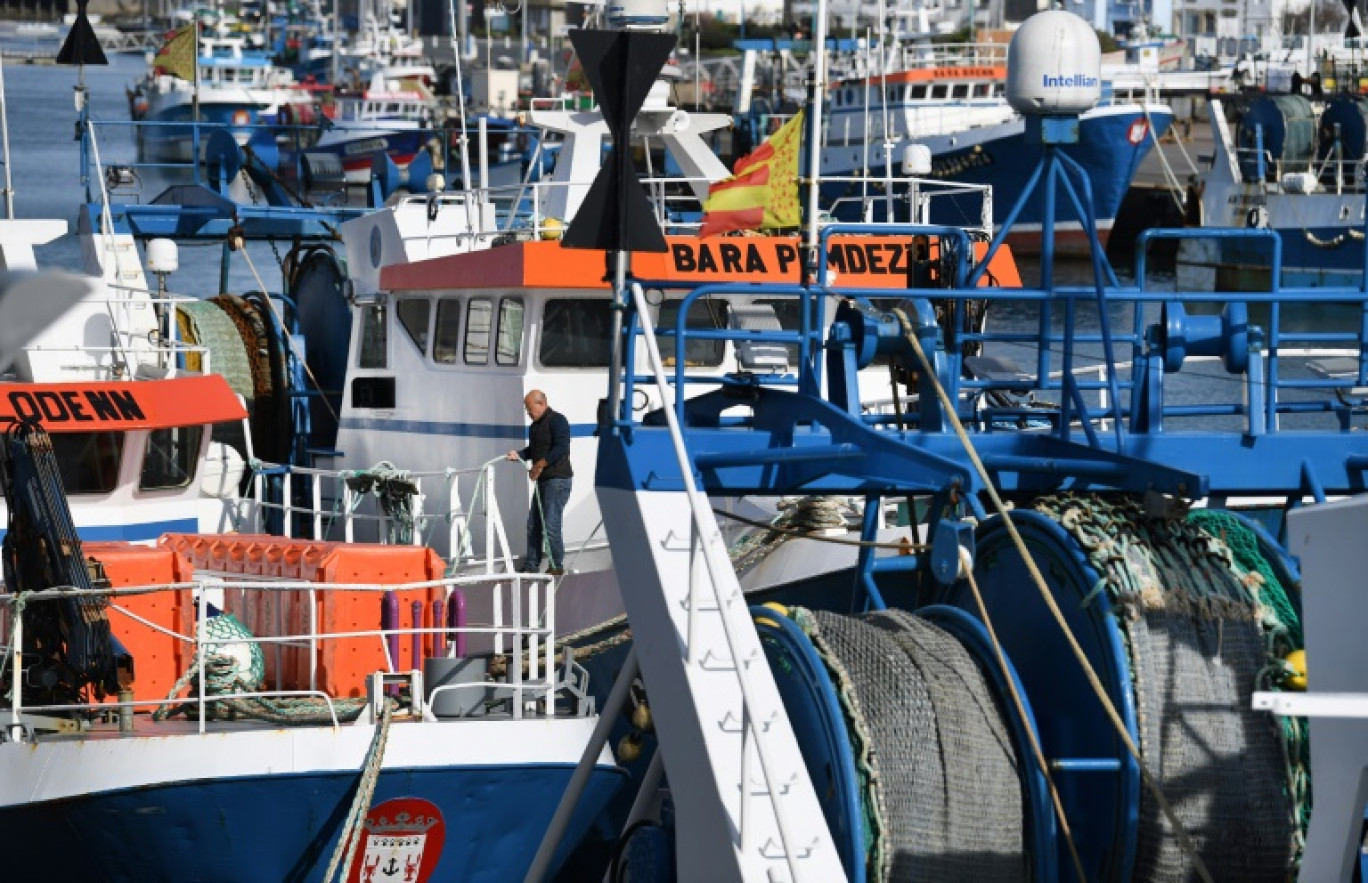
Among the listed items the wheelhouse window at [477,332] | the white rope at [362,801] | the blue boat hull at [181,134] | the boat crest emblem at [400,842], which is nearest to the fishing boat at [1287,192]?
the wheelhouse window at [477,332]

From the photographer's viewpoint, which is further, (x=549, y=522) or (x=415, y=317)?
(x=415, y=317)

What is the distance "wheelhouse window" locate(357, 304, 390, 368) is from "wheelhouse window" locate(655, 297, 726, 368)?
8.82 feet

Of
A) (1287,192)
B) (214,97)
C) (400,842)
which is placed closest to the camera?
(400,842)

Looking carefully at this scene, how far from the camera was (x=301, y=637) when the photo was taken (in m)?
11.0

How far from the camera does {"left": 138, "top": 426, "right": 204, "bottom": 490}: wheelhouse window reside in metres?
14.6

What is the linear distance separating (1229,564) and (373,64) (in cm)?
8729

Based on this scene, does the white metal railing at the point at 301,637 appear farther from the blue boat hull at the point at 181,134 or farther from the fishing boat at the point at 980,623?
the blue boat hull at the point at 181,134

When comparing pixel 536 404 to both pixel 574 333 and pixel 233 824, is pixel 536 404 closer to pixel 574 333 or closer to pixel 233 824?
Result: pixel 574 333

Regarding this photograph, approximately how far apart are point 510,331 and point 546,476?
149 cm

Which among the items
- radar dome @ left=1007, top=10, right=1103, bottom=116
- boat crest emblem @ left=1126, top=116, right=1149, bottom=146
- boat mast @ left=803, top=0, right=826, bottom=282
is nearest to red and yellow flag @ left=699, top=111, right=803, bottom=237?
boat mast @ left=803, top=0, right=826, bottom=282

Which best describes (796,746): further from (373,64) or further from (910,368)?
(373,64)

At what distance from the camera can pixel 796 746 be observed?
25.7 ft

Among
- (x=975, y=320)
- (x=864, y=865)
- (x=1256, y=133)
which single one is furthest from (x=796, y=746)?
(x=1256, y=133)

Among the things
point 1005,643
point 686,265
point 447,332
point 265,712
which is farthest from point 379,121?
point 1005,643
